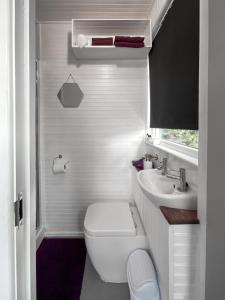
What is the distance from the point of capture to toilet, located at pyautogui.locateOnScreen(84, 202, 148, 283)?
1.82m

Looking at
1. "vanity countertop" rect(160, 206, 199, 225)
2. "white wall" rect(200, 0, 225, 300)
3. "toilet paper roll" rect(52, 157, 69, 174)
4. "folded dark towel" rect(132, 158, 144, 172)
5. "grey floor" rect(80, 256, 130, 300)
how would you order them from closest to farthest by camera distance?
"white wall" rect(200, 0, 225, 300) → "vanity countertop" rect(160, 206, 199, 225) → "grey floor" rect(80, 256, 130, 300) → "folded dark towel" rect(132, 158, 144, 172) → "toilet paper roll" rect(52, 157, 69, 174)

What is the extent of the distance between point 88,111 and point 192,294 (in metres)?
2.15

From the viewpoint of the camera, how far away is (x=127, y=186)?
2.85m

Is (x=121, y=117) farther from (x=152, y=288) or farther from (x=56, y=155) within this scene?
(x=152, y=288)

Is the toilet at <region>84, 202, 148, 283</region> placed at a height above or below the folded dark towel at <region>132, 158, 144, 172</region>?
below

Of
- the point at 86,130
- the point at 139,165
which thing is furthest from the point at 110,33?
the point at 139,165

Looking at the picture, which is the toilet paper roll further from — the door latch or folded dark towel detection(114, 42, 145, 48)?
the door latch

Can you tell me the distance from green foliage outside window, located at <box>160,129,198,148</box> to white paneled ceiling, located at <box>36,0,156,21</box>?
4.32 ft

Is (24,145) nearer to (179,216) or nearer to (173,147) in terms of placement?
(179,216)

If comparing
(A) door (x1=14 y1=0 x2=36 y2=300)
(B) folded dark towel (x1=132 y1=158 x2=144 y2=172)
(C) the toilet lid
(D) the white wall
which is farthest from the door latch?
(B) folded dark towel (x1=132 y1=158 x2=144 y2=172)

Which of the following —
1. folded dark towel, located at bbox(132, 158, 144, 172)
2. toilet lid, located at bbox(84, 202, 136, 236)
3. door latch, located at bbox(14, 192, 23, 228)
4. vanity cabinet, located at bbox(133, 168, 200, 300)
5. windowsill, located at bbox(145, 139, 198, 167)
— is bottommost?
toilet lid, located at bbox(84, 202, 136, 236)

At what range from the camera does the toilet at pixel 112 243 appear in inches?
71.6

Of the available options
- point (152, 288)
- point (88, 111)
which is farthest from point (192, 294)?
point (88, 111)

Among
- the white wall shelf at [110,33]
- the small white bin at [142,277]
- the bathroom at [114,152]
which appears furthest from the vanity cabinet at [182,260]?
the white wall shelf at [110,33]
